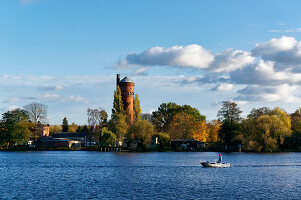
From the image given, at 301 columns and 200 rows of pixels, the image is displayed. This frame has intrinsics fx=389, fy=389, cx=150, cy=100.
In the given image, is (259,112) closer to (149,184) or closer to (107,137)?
(107,137)

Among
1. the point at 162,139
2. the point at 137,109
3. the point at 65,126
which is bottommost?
the point at 162,139

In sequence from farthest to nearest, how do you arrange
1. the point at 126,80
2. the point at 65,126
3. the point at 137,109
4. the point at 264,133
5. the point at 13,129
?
the point at 65,126 < the point at 126,80 < the point at 137,109 < the point at 13,129 < the point at 264,133

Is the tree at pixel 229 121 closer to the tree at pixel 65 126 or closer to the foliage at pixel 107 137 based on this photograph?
the foliage at pixel 107 137

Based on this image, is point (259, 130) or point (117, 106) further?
point (117, 106)

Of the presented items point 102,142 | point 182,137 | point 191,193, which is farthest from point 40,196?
point 182,137

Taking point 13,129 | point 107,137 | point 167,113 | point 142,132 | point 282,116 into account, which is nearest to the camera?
point 107,137

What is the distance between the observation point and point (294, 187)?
41.9m

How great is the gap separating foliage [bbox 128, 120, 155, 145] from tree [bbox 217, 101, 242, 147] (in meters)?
21.5

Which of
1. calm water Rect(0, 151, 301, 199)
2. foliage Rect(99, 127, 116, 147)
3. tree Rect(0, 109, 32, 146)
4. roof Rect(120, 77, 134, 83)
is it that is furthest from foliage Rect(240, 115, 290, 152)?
tree Rect(0, 109, 32, 146)

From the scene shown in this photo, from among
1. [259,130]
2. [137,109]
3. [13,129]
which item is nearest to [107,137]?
[137,109]

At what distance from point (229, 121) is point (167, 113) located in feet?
118

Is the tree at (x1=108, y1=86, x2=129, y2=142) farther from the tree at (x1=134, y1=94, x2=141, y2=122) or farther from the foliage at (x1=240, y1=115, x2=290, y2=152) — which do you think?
the foliage at (x1=240, y1=115, x2=290, y2=152)

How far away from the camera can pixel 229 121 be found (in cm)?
11625

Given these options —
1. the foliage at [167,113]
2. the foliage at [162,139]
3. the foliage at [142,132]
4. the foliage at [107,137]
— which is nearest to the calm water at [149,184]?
the foliage at [107,137]
